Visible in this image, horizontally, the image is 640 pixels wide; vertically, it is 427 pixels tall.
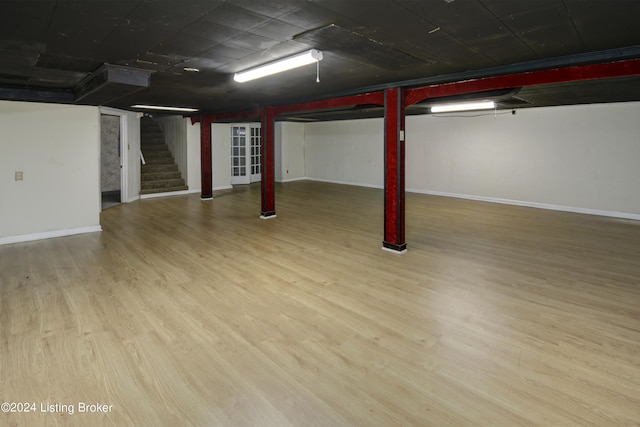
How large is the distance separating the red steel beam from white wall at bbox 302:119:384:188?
6.43 m

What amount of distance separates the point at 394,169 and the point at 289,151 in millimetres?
8614

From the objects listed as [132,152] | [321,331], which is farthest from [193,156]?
[321,331]

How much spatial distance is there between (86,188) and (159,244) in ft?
5.81

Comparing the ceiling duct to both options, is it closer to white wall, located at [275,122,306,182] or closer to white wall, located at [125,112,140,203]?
white wall, located at [125,112,140,203]

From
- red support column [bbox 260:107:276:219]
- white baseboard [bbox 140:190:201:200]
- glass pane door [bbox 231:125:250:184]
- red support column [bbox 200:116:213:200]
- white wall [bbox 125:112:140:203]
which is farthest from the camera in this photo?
glass pane door [bbox 231:125:250:184]

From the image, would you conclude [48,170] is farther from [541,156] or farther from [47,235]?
[541,156]

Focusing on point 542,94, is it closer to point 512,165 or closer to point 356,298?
point 512,165

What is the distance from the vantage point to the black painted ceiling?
7.25 ft

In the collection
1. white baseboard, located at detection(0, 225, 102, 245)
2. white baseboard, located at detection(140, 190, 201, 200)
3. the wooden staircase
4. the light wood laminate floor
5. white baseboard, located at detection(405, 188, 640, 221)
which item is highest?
the wooden staircase

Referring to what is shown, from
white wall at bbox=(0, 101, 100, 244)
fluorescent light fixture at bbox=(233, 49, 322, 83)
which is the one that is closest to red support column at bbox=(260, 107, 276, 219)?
white wall at bbox=(0, 101, 100, 244)

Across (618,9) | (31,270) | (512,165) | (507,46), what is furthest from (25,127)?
(512,165)

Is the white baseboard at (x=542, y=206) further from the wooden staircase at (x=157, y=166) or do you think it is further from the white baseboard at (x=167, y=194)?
the wooden staircase at (x=157, y=166)

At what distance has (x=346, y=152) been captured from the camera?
12.0 metres

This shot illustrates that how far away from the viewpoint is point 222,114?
8.29m
